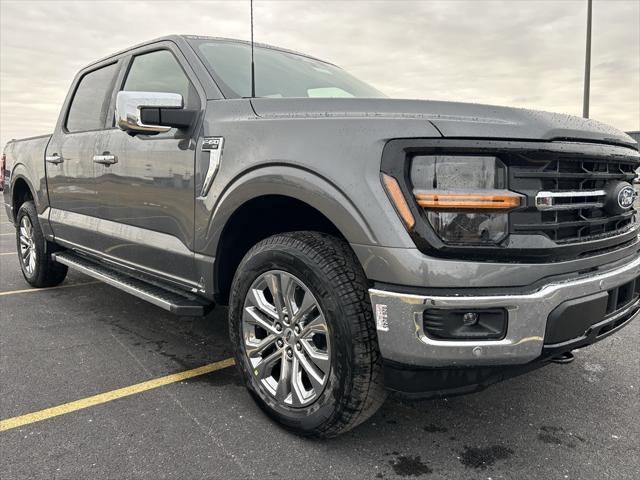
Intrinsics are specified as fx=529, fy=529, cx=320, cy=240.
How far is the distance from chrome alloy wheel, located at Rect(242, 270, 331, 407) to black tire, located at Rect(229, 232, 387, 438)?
0.04 meters

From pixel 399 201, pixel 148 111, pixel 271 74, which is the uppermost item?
pixel 271 74

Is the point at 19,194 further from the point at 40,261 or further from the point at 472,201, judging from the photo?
the point at 472,201

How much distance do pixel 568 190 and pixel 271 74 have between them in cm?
188

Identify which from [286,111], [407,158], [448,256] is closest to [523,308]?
[448,256]

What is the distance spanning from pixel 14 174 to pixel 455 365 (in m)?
5.14

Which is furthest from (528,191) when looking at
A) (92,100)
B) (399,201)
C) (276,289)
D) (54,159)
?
(54,159)

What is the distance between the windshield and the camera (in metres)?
3.01

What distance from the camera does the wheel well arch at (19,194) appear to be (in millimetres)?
5351

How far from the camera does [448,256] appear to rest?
193cm

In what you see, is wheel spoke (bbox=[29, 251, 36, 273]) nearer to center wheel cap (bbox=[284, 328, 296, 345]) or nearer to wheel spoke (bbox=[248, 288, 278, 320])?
wheel spoke (bbox=[248, 288, 278, 320])

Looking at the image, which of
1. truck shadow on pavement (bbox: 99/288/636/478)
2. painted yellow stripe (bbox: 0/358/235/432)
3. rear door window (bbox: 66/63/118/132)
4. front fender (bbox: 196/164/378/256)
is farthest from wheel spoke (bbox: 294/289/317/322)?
rear door window (bbox: 66/63/118/132)

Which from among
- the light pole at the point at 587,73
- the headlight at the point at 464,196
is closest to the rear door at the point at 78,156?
the headlight at the point at 464,196

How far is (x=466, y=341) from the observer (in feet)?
6.31

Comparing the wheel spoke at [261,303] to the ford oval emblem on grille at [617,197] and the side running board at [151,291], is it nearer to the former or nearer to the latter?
the side running board at [151,291]
